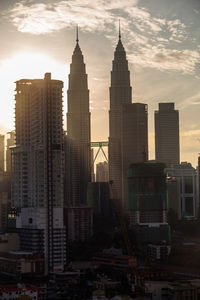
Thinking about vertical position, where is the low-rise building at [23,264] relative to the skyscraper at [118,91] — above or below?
below

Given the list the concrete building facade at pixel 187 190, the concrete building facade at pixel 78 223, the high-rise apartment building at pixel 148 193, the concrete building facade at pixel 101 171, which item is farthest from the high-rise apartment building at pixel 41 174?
the concrete building facade at pixel 101 171

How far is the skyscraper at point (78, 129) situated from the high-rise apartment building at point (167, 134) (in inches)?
514

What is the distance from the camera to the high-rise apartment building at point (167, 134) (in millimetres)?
104875

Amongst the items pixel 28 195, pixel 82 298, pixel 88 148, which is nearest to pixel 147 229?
pixel 28 195

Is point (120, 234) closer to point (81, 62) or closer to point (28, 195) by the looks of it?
point (28, 195)

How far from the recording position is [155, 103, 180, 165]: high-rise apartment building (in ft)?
344

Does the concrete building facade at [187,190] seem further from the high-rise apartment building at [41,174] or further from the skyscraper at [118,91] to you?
the high-rise apartment building at [41,174]

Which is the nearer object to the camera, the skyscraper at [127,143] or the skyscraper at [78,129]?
the skyscraper at [78,129]

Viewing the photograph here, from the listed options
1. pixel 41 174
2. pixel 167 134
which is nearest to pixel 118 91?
pixel 167 134

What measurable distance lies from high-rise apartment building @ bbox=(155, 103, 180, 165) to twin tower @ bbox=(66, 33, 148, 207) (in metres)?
7.23

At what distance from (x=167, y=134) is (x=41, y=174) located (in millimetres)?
64282

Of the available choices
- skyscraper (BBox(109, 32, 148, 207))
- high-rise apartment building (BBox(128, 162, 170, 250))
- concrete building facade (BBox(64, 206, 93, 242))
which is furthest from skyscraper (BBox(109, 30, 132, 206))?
concrete building facade (BBox(64, 206, 93, 242))

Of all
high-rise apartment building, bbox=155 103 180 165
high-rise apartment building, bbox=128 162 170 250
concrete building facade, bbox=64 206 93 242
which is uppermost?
high-rise apartment building, bbox=155 103 180 165

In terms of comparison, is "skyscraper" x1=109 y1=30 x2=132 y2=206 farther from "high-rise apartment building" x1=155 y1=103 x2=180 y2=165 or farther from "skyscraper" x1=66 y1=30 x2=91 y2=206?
"high-rise apartment building" x1=155 y1=103 x2=180 y2=165
